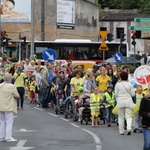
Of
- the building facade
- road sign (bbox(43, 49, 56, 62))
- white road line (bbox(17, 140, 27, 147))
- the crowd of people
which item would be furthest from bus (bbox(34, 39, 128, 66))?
the building facade

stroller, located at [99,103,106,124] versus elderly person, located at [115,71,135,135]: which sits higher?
elderly person, located at [115,71,135,135]

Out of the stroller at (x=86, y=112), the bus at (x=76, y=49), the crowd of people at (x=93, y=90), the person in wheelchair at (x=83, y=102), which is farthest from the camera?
the bus at (x=76, y=49)

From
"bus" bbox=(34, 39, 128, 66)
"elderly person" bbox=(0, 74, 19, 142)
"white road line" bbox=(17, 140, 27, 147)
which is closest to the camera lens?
"white road line" bbox=(17, 140, 27, 147)

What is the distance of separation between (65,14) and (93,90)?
53283 millimetres

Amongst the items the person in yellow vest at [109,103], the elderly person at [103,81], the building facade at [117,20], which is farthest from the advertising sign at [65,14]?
the person in yellow vest at [109,103]

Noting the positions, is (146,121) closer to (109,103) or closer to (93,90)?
(109,103)

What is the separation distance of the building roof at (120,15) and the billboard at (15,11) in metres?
25.7

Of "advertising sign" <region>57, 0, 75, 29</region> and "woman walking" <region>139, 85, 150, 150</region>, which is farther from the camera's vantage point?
"advertising sign" <region>57, 0, 75, 29</region>

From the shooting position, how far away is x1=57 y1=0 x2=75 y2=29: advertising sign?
7694 cm

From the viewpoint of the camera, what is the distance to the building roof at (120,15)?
9919 cm

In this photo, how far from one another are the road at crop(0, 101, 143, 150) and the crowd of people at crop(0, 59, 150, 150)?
61 cm

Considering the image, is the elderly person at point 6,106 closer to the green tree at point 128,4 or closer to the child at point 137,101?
the child at point 137,101

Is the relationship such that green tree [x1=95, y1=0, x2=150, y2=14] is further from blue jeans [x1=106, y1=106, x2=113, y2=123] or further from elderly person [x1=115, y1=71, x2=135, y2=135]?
elderly person [x1=115, y1=71, x2=135, y2=135]

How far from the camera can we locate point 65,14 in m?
78.0
